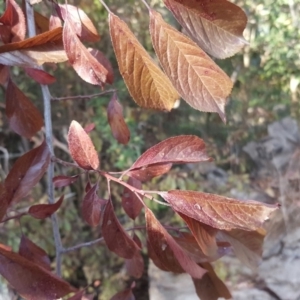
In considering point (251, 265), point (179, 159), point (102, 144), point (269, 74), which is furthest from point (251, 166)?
point (179, 159)

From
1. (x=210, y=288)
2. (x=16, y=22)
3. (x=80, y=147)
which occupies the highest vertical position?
(x=16, y=22)

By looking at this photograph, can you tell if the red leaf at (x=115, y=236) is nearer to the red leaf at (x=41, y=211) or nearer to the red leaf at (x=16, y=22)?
the red leaf at (x=41, y=211)

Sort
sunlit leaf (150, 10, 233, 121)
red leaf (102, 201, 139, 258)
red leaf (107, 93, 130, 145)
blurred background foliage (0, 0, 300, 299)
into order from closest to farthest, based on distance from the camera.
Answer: sunlit leaf (150, 10, 233, 121)
red leaf (102, 201, 139, 258)
red leaf (107, 93, 130, 145)
blurred background foliage (0, 0, 300, 299)

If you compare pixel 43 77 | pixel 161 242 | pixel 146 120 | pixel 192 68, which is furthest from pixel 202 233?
pixel 146 120

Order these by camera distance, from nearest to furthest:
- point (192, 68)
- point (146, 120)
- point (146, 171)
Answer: point (192, 68) → point (146, 171) → point (146, 120)

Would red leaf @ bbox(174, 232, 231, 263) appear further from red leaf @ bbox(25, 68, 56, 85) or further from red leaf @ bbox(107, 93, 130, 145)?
red leaf @ bbox(25, 68, 56, 85)

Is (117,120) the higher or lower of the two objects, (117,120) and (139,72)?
the lower

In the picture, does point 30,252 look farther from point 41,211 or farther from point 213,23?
point 213,23

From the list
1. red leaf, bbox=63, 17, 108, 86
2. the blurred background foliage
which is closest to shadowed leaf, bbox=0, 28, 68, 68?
red leaf, bbox=63, 17, 108, 86
